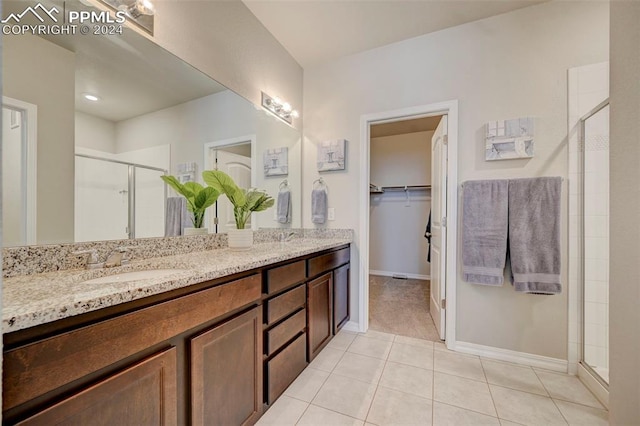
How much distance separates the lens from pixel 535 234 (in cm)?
Result: 188

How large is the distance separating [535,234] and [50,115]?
2.83 metres

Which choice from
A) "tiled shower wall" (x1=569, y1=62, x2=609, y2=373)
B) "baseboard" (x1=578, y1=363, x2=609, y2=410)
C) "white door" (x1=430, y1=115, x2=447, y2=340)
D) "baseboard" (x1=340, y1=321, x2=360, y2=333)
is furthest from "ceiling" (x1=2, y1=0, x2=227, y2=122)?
"baseboard" (x1=578, y1=363, x2=609, y2=410)

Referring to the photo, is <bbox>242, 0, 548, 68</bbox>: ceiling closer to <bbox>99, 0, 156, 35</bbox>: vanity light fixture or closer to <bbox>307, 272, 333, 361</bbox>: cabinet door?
<bbox>99, 0, 156, 35</bbox>: vanity light fixture

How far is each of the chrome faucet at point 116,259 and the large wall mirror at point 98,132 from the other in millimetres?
102

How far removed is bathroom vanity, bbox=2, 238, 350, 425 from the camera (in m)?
0.64

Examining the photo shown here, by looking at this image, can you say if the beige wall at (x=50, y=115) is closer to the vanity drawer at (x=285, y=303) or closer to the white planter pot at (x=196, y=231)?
the white planter pot at (x=196, y=231)

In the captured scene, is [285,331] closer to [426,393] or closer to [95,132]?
[426,393]

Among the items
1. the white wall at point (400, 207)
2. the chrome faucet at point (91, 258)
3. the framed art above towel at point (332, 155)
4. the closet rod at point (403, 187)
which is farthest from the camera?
the white wall at point (400, 207)

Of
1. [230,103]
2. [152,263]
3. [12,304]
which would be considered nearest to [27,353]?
[12,304]

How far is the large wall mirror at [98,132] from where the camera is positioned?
98cm

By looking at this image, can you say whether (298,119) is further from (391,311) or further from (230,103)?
(391,311)

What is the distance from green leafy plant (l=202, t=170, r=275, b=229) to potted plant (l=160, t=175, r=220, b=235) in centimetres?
5

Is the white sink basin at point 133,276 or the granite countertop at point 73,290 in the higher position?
the granite countertop at point 73,290

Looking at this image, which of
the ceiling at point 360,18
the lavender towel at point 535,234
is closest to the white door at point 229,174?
the ceiling at point 360,18
